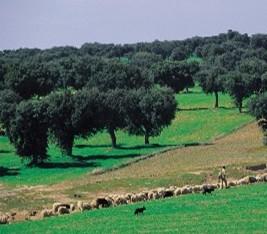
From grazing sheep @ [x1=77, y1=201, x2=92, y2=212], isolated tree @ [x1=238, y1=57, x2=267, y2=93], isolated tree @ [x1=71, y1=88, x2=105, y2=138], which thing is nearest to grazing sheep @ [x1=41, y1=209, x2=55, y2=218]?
grazing sheep @ [x1=77, y1=201, x2=92, y2=212]

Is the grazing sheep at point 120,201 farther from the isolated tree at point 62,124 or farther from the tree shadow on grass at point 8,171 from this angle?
the isolated tree at point 62,124

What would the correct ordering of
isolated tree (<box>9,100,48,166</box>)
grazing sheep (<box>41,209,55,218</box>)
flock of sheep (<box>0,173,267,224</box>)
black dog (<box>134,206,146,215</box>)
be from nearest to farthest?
black dog (<box>134,206,146,215</box>)
grazing sheep (<box>41,209,55,218</box>)
flock of sheep (<box>0,173,267,224</box>)
isolated tree (<box>9,100,48,166</box>)

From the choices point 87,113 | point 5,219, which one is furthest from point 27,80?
point 5,219

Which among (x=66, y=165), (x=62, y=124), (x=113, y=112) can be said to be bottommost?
(x=66, y=165)

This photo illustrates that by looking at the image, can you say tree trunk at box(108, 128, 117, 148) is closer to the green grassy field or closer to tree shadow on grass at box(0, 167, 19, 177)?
tree shadow on grass at box(0, 167, 19, 177)

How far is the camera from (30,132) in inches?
3521

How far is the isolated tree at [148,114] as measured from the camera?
108 meters

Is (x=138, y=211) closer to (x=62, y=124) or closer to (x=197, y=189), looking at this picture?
(x=197, y=189)

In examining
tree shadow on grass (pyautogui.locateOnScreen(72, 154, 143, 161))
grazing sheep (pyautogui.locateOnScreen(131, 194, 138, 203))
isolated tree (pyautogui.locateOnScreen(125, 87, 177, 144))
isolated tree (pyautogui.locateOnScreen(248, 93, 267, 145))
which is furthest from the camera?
isolated tree (pyautogui.locateOnScreen(125, 87, 177, 144))

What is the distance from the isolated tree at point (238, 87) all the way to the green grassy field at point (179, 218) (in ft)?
278

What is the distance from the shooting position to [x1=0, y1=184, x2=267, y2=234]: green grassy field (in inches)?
1494

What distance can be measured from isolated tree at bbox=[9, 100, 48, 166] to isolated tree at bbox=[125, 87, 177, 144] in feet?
63.1

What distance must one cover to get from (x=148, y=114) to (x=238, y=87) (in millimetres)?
34809

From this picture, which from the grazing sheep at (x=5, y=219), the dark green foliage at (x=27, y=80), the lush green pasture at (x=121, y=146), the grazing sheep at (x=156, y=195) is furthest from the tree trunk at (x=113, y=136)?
the grazing sheep at (x=5, y=219)
